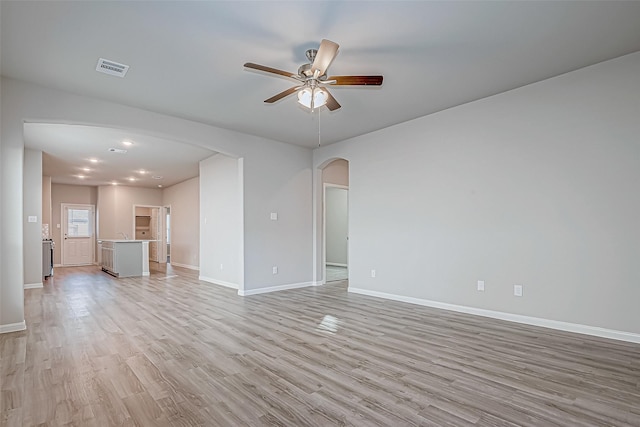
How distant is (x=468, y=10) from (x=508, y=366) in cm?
288

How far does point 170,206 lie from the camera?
11.6m

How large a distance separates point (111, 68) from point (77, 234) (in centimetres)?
1011

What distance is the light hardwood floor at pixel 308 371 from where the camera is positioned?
2018 mm

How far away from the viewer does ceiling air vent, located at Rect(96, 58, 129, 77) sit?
3.24m

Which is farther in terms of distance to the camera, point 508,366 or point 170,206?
point 170,206

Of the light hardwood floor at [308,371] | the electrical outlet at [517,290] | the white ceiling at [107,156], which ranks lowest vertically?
the light hardwood floor at [308,371]

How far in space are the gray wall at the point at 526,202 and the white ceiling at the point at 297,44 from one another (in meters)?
0.39

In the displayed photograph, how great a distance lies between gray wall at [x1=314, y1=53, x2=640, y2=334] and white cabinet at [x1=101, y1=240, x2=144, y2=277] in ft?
20.6

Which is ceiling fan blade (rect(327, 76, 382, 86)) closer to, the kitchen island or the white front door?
the kitchen island

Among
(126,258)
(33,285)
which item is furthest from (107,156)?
(33,285)

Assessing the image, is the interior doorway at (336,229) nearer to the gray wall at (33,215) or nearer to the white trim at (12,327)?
the gray wall at (33,215)

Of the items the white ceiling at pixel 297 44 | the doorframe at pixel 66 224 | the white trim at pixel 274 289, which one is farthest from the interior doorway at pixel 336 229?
the doorframe at pixel 66 224

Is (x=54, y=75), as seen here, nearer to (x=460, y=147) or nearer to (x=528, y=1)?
(x=528, y=1)

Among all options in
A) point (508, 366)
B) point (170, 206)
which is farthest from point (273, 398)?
point (170, 206)
